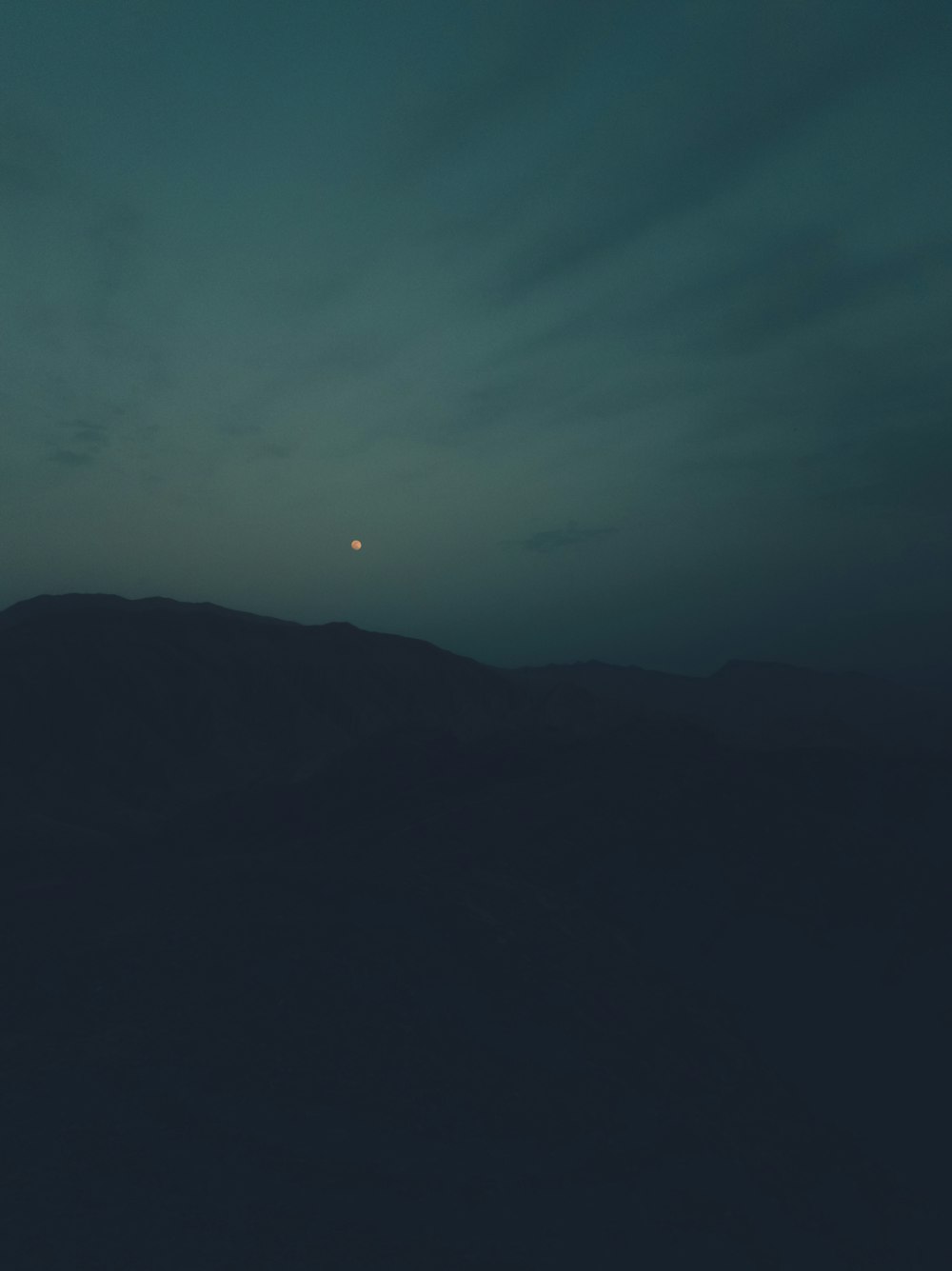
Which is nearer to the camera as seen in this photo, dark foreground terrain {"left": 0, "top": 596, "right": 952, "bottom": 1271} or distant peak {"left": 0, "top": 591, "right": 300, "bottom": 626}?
dark foreground terrain {"left": 0, "top": 596, "right": 952, "bottom": 1271}

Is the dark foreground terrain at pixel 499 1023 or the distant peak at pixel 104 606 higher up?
the distant peak at pixel 104 606

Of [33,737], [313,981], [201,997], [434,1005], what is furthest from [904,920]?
[33,737]

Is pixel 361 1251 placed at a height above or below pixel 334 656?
below

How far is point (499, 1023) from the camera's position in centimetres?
1397

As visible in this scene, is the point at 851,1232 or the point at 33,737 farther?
the point at 33,737

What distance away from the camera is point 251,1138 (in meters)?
11.0

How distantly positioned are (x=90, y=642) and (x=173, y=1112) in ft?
133

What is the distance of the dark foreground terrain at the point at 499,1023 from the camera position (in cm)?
1020

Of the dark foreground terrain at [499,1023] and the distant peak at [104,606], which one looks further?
the distant peak at [104,606]

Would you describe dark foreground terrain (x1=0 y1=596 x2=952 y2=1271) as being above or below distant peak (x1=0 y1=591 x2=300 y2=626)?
below

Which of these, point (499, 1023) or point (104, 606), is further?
point (104, 606)

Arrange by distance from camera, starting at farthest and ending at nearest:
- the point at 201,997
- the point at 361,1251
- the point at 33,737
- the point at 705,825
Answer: the point at 33,737 < the point at 705,825 < the point at 201,997 < the point at 361,1251

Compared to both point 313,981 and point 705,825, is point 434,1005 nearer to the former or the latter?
point 313,981

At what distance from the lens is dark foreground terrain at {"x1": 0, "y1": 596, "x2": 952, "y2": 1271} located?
10.2 m
